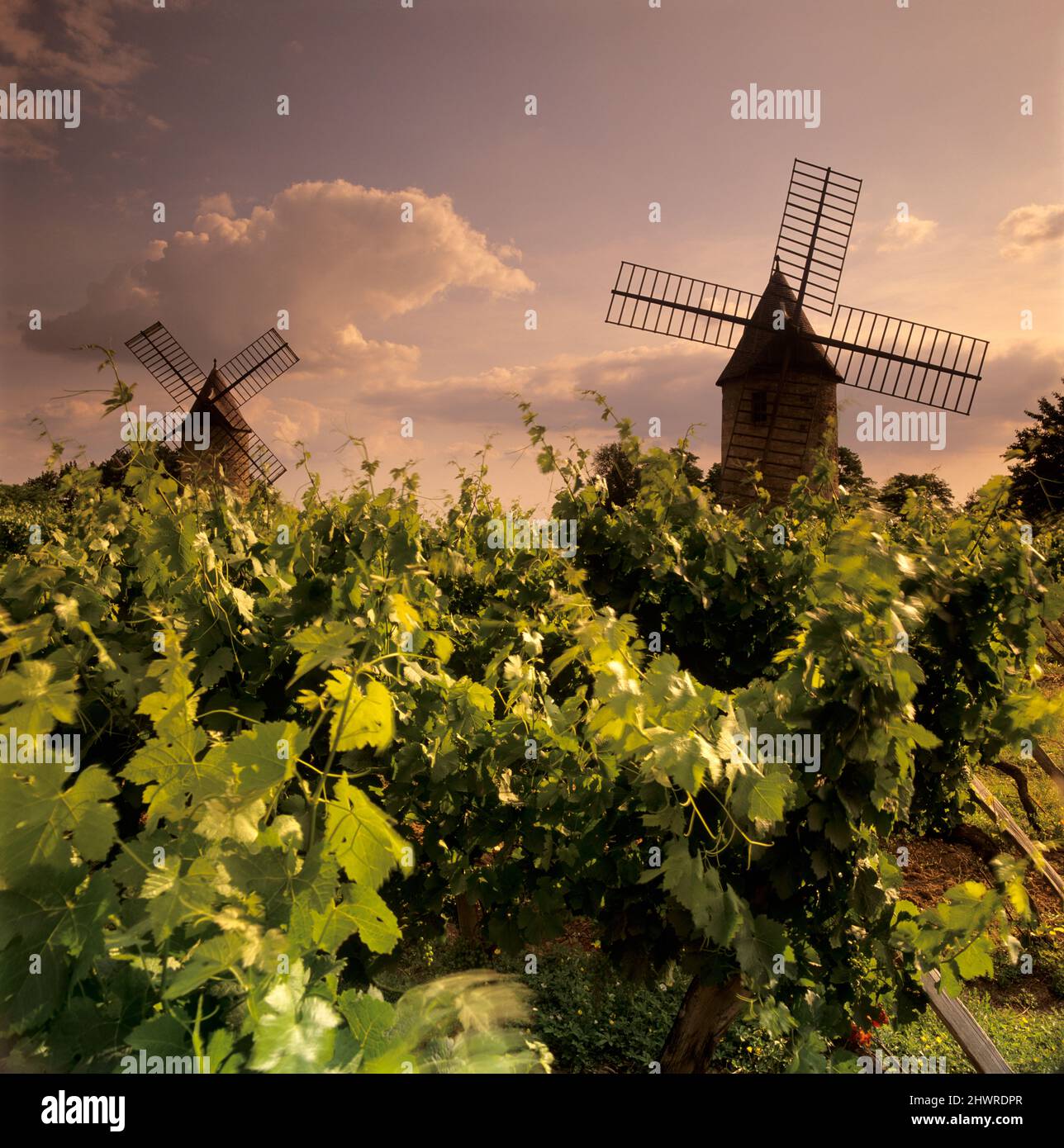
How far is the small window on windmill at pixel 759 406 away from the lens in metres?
19.0

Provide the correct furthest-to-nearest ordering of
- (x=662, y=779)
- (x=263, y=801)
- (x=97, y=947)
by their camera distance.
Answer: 1. (x=662, y=779)
2. (x=263, y=801)
3. (x=97, y=947)

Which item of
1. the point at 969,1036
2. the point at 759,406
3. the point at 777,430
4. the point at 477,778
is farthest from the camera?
the point at 759,406

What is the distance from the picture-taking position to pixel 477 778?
104 inches

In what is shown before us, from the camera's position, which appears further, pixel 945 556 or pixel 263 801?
pixel 945 556

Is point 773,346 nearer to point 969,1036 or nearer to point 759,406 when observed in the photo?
point 759,406

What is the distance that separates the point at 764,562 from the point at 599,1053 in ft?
11.8

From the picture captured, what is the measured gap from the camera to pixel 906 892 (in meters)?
7.00

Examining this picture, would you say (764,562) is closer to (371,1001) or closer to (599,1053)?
(599,1053)

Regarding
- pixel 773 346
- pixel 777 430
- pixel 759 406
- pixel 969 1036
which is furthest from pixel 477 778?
pixel 773 346

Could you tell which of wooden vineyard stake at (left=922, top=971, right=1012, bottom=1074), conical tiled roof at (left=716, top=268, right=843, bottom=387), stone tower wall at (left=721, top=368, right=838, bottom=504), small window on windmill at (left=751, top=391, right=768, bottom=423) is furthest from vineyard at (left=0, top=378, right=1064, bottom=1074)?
conical tiled roof at (left=716, top=268, right=843, bottom=387)

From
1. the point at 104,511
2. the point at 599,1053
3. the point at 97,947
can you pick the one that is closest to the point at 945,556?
the point at 599,1053

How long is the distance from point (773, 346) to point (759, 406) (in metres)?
1.60

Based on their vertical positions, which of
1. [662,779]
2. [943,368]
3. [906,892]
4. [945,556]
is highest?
[943,368]

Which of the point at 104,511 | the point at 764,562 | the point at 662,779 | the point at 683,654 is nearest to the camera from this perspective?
the point at 662,779
